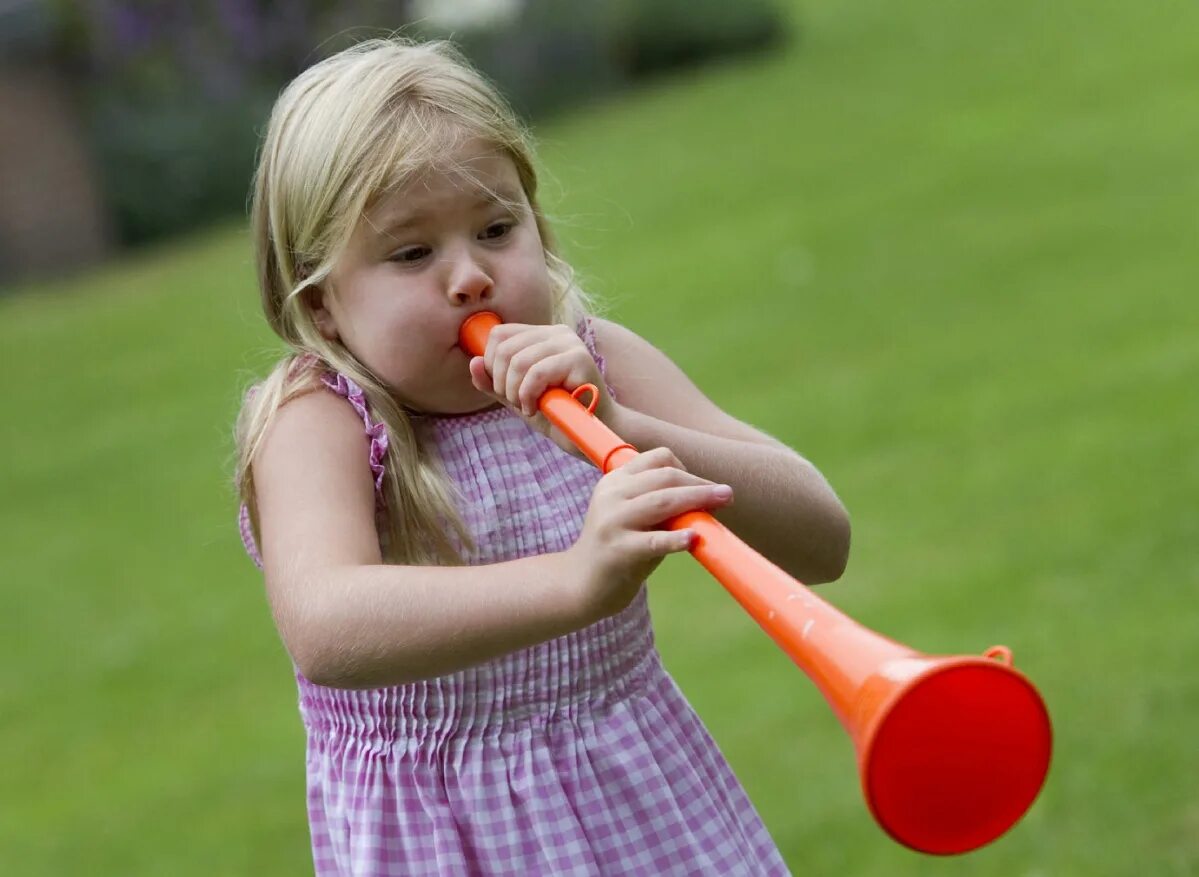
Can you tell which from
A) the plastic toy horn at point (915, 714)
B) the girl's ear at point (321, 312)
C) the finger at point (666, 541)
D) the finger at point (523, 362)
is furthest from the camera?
the girl's ear at point (321, 312)

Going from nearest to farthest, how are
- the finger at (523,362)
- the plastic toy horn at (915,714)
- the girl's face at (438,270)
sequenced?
the plastic toy horn at (915,714) → the finger at (523,362) → the girl's face at (438,270)

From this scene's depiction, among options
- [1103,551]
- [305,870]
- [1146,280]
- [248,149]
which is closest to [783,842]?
[305,870]

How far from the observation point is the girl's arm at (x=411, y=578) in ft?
6.20

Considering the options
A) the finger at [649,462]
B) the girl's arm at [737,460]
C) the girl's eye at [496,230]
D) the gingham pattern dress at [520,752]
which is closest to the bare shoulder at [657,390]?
the girl's arm at [737,460]

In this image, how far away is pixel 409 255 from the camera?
7.36 feet

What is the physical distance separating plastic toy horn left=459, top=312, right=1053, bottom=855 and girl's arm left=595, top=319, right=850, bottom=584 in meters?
0.39

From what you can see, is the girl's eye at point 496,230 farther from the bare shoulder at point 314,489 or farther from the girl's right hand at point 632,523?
the girl's right hand at point 632,523

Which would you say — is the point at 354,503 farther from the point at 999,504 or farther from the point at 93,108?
the point at 93,108

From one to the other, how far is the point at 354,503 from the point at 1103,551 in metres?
3.67

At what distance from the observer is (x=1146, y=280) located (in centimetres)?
832

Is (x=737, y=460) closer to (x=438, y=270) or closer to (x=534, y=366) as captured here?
(x=534, y=366)

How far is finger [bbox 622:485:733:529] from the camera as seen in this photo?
6.11 feet

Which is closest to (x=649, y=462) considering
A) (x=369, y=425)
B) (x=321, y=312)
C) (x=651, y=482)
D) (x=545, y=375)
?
(x=651, y=482)

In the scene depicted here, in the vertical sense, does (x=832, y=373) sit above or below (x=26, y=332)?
above
